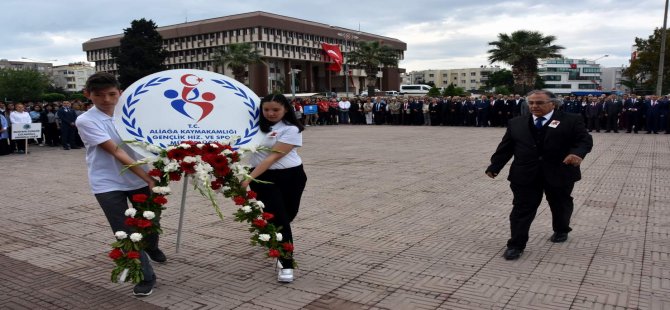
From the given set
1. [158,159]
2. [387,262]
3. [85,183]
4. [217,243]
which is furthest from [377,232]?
[85,183]

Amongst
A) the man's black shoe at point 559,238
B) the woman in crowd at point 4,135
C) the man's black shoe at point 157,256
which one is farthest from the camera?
the woman in crowd at point 4,135

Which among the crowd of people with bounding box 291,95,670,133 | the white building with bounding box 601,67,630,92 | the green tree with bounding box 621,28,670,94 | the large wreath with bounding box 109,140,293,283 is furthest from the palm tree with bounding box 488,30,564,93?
the white building with bounding box 601,67,630,92

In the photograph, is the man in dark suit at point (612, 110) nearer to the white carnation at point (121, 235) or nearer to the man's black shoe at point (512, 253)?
the man's black shoe at point (512, 253)

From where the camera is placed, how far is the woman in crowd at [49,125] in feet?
60.1

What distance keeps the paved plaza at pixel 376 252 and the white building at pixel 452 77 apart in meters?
168

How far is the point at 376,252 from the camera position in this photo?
17.1 feet

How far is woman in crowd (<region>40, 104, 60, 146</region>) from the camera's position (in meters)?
18.3

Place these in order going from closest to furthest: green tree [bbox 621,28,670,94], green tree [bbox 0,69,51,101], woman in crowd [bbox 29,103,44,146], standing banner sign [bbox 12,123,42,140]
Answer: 1. standing banner sign [bbox 12,123,42,140]
2. woman in crowd [bbox 29,103,44,146]
3. green tree [bbox 621,28,670,94]
4. green tree [bbox 0,69,51,101]

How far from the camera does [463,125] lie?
85.3ft

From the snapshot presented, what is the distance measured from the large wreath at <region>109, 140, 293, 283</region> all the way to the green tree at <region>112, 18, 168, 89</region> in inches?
2409

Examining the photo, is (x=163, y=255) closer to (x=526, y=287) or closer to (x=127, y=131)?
(x=127, y=131)

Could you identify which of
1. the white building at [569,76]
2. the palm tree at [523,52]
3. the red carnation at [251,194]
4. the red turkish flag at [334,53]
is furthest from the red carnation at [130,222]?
the white building at [569,76]

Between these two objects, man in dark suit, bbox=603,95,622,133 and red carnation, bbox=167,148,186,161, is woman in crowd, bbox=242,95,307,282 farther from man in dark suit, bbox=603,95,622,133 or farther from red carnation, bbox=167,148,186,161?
man in dark suit, bbox=603,95,622,133

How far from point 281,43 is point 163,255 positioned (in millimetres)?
76742
